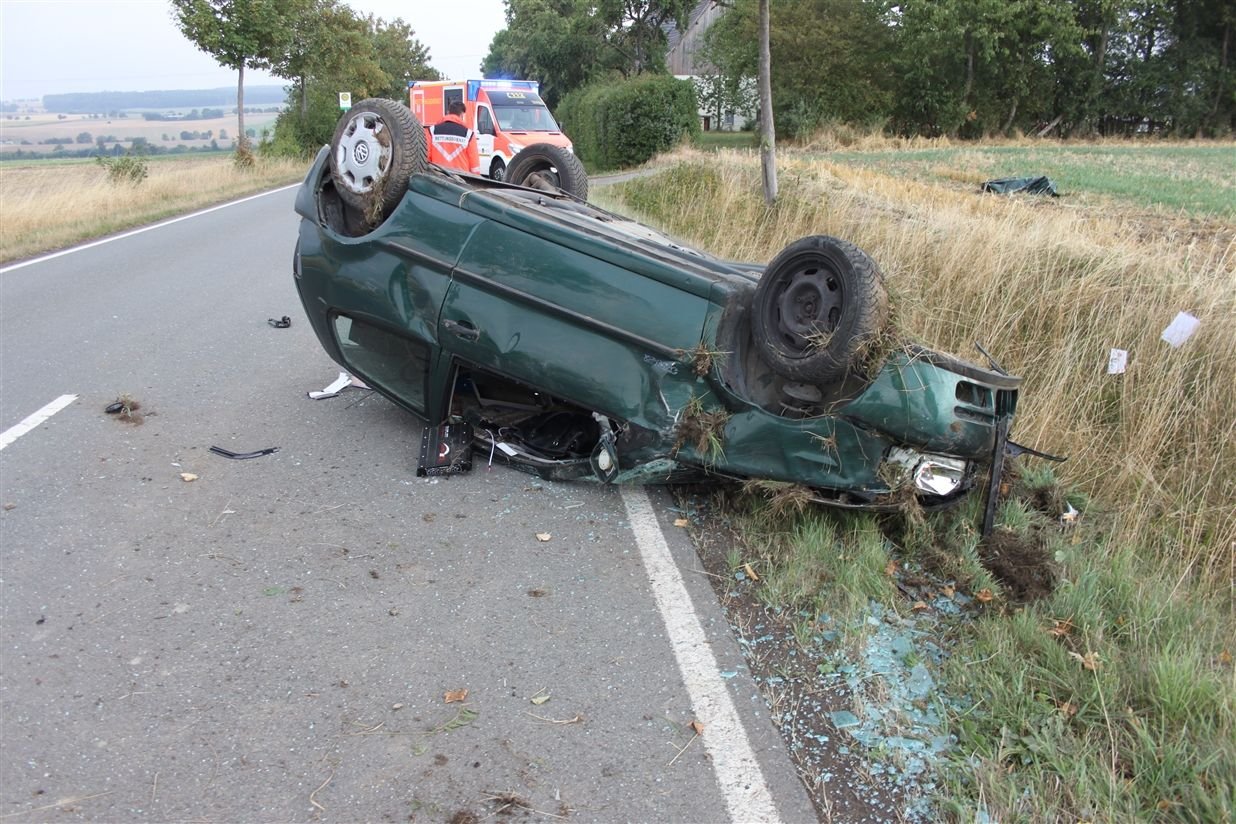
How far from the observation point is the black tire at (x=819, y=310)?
3645 mm

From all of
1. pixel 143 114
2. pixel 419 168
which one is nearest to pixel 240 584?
pixel 419 168

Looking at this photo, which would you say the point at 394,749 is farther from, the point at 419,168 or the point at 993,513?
the point at 419,168

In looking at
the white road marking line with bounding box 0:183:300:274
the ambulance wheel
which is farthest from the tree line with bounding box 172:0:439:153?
the ambulance wheel

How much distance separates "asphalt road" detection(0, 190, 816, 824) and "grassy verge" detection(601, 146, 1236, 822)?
60 centimetres

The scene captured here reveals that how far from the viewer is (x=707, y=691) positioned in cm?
298

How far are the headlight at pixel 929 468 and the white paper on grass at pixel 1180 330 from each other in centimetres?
226

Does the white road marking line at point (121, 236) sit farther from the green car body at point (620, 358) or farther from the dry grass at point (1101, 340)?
the dry grass at point (1101, 340)

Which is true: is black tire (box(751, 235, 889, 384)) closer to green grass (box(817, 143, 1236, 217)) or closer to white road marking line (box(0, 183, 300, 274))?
white road marking line (box(0, 183, 300, 274))

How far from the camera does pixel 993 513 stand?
385 cm

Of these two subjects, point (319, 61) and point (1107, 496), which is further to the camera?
point (319, 61)

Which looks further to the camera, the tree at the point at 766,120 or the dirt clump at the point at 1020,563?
the tree at the point at 766,120

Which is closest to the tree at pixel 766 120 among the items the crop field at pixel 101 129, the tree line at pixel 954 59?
the tree line at pixel 954 59

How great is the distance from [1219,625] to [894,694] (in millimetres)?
1423

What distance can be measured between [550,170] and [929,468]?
177 inches
